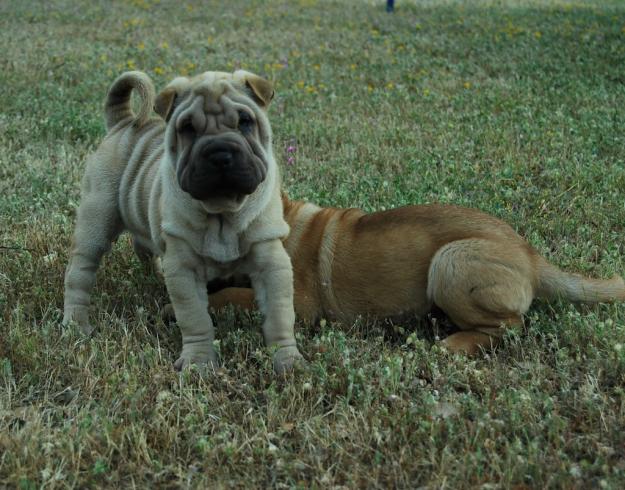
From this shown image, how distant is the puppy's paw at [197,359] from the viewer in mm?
3906

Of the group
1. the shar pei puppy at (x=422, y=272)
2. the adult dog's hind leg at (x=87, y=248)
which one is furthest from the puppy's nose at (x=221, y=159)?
the adult dog's hind leg at (x=87, y=248)

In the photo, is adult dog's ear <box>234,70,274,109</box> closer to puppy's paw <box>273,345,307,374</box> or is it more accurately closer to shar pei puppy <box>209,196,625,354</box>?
shar pei puppy <box>209,196,625,354</box>

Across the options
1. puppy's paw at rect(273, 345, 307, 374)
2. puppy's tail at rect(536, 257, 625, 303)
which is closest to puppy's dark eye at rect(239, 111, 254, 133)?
puppy's paw at rect(273, 345, 307, 374)

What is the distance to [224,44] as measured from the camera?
1362 cm

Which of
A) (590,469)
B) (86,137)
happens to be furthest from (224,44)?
(590,469)

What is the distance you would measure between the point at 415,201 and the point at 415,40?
835 cm

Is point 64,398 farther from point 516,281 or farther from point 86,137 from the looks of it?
point 86,137

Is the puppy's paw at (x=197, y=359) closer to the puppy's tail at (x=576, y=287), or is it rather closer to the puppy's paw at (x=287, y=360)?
the puppy's paw at (x=287, y=360)

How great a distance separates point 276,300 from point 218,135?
0.87 m

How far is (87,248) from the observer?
461 centimetres

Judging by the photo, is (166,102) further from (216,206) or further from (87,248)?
(87,248)

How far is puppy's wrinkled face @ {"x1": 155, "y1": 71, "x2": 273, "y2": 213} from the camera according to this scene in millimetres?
3592

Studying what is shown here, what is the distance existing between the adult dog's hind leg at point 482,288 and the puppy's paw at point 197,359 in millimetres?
1207

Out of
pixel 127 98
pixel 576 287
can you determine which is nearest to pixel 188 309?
pixel 127 98
